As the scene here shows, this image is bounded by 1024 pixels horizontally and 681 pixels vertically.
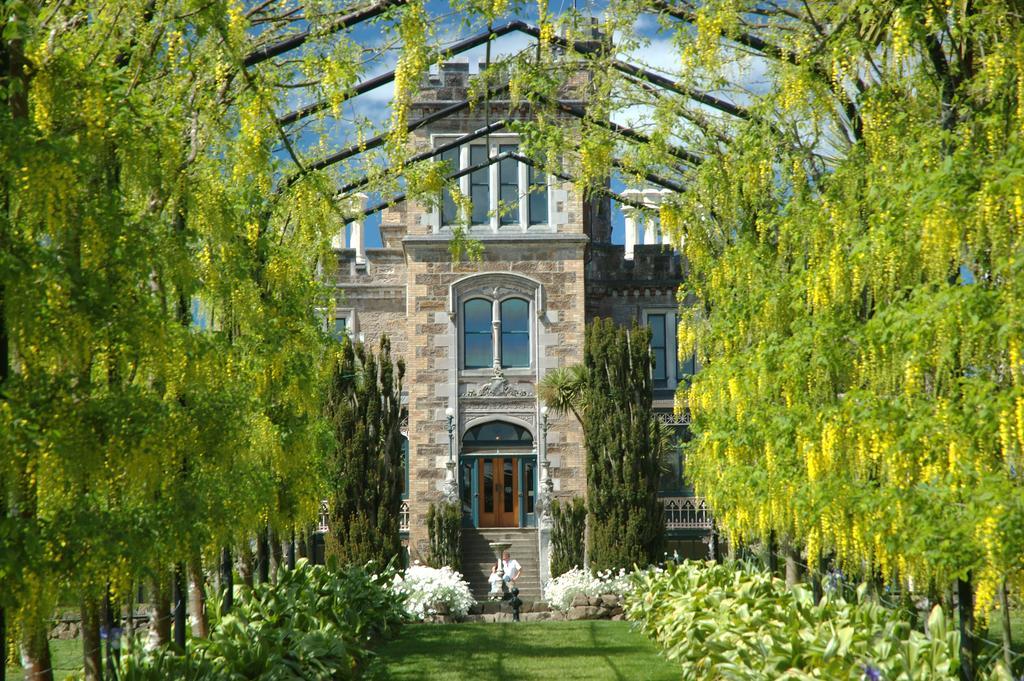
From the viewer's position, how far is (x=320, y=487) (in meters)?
14.2

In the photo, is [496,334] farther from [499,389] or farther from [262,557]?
[262,557]

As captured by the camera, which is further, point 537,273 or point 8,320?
point 537,273

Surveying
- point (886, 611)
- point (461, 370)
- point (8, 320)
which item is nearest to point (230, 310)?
point (8, 320)

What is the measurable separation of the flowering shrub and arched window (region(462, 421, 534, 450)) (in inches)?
289

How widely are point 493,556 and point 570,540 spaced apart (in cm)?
400

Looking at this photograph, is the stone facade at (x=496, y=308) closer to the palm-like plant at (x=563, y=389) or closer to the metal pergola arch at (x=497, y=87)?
the palm-like plant at (x=563, y=389)

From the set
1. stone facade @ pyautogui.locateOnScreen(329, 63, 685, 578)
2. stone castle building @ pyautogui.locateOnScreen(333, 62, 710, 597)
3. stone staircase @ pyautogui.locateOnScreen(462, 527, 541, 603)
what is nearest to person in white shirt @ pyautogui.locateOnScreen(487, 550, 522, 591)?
stone staircase @ pyautogui.locateOnScreen(462, 527, 541, 603)

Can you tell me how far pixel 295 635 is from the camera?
11.5 m

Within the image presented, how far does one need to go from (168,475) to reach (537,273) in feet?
67.7

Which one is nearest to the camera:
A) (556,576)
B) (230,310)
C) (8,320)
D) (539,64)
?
(8,320)

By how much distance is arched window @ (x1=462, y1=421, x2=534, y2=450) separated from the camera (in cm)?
2797

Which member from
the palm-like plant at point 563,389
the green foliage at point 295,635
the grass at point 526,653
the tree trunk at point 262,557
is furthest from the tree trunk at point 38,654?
the palm-like plant at point 563,389

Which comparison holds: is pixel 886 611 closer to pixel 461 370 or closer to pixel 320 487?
pixel 320 487

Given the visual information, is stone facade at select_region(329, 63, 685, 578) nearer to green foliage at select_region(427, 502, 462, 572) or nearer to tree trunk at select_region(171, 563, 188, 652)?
green foliage at select_region(427, 502, 462, 572)
